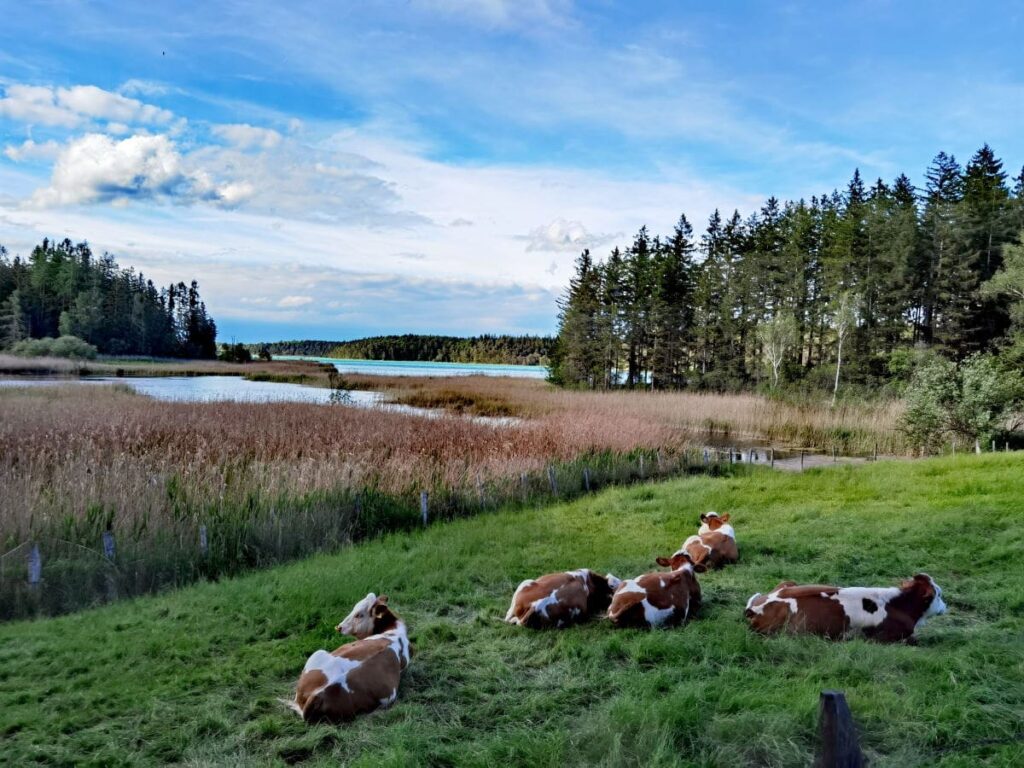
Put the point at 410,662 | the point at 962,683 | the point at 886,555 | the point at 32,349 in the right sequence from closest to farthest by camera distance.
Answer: the point at 962,683, the point at 410,662, the point at 886,555, the point at 32,349

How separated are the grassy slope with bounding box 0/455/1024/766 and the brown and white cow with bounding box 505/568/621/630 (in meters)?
0.13

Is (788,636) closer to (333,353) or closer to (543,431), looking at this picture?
(543,431)

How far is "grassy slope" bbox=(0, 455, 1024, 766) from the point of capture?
293 centimetres

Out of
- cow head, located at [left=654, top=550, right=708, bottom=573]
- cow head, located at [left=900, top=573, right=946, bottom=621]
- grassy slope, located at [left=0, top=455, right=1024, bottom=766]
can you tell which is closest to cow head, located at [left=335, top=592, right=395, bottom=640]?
grassy slope, located at [left=0, top=455, right=1024, bottom=766]

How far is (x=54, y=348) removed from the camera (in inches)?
1895

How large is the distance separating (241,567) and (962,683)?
6.21 meters

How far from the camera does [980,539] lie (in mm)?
6766

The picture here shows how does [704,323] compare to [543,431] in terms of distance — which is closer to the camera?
[543,431]

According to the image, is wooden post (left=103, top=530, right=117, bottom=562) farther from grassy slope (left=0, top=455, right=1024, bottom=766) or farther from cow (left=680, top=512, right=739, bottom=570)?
cow (left=680, top=512, right=739, bottom=570)

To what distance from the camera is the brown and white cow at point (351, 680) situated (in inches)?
130

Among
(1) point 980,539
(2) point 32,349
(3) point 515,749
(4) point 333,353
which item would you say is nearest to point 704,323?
(1) point 980,539

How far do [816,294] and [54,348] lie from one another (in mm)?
53611

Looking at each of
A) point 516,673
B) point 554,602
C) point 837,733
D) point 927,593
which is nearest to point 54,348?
point 554,602

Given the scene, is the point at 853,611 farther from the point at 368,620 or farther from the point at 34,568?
the point at 34,568
